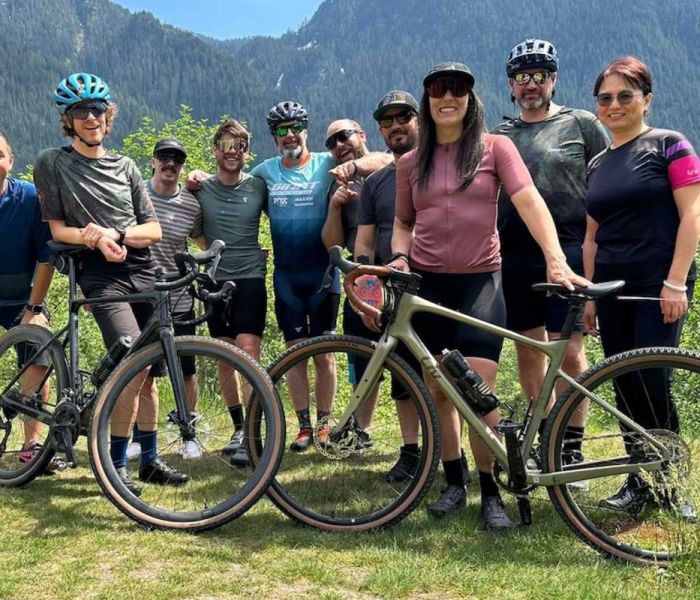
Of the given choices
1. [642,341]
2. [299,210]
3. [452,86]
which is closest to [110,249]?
[299,210]

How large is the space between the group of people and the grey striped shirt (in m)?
0.01

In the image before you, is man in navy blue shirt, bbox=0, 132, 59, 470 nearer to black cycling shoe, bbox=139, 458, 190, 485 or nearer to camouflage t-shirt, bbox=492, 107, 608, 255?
black cycling shoe, bbox=139, 458, 190, 485

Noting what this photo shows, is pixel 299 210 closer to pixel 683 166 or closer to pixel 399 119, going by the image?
pixel 399 119

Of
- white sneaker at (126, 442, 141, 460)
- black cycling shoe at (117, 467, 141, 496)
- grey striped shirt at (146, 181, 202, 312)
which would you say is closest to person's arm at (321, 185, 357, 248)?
grey striped shirt at (146, 181, 202, 312)

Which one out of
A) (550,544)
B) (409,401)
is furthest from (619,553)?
(409,401)

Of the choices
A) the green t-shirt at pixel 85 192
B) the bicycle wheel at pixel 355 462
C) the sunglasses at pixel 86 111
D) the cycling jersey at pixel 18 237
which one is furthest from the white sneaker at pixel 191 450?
the sunglasses at pixel 86 111

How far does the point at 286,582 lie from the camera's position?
3.47 m

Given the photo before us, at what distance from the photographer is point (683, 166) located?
3.91 m

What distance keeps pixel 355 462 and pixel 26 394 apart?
2.36 meters

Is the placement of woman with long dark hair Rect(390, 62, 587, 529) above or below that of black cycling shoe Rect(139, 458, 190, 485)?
above

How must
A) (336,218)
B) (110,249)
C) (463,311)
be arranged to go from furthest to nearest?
(336,218), (110,249), (463,311)

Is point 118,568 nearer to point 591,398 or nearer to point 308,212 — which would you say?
point 591,398

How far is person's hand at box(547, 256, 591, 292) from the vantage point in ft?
12.3

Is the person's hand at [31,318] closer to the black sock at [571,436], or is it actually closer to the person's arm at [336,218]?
the person's arm at [336,218]
